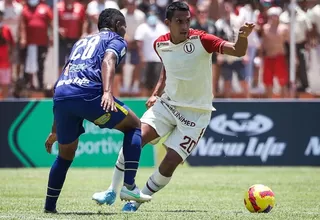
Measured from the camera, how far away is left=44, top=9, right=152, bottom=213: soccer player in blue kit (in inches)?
354

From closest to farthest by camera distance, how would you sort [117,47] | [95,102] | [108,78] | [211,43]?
[108,78]
[95,102]
[117,47]
[211,43]

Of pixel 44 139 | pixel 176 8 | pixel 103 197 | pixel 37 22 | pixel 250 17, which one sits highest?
pixel 176 8

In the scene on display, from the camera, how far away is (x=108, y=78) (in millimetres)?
8875

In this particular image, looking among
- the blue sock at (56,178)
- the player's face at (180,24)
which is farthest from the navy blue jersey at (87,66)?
the player's face at (180,24)

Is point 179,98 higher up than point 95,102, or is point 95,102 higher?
point 95,102

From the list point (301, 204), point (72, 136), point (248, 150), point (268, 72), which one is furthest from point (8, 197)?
point (268, 72)

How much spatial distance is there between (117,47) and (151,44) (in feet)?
34.1

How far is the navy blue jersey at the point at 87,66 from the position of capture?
9.04 metres

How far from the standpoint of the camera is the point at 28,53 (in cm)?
1916

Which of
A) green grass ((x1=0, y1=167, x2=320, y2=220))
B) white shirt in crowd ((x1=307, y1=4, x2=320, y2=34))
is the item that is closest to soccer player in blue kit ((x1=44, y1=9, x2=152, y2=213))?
green grass ((x1=0, y1=167, x2=320, y2=220))

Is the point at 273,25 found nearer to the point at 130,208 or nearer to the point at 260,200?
the point at 260,200

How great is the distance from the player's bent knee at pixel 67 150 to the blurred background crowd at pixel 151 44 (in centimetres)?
946

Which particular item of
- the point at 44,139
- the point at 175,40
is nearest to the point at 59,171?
the point at 175,40

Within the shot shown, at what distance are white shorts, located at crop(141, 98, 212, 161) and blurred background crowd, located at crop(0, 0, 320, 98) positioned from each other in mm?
8707
